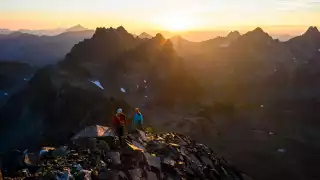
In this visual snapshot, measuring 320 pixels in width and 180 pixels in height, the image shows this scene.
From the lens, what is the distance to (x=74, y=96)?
3853 inches

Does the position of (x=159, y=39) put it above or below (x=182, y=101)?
above

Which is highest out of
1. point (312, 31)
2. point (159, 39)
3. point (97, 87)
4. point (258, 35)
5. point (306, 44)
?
point (159, 39)

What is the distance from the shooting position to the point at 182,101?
118625mm

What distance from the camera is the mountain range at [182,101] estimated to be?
8056cm

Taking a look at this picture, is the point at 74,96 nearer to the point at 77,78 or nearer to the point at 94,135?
the point at 77,78

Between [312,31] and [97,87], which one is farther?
[312,31]

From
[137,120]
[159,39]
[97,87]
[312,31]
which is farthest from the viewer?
[312,31]

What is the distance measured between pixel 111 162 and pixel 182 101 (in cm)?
9321

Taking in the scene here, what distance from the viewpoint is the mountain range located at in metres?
80.6

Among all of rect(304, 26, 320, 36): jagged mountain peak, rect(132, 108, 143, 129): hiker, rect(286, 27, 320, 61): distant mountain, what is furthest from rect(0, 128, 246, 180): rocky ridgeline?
rect(304, 26, 320, 36): jagged mountain peak

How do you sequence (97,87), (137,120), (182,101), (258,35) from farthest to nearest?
(258,35), (182,101), (97,87), (137,120)

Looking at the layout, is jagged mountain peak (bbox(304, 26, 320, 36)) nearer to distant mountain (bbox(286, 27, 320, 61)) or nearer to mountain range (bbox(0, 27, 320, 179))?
distant mountain (bbox(286, 27, 320, 61))

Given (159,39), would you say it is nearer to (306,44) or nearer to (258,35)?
(258,35)

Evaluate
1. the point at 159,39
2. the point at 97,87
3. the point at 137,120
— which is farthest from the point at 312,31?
the point at 137,120
